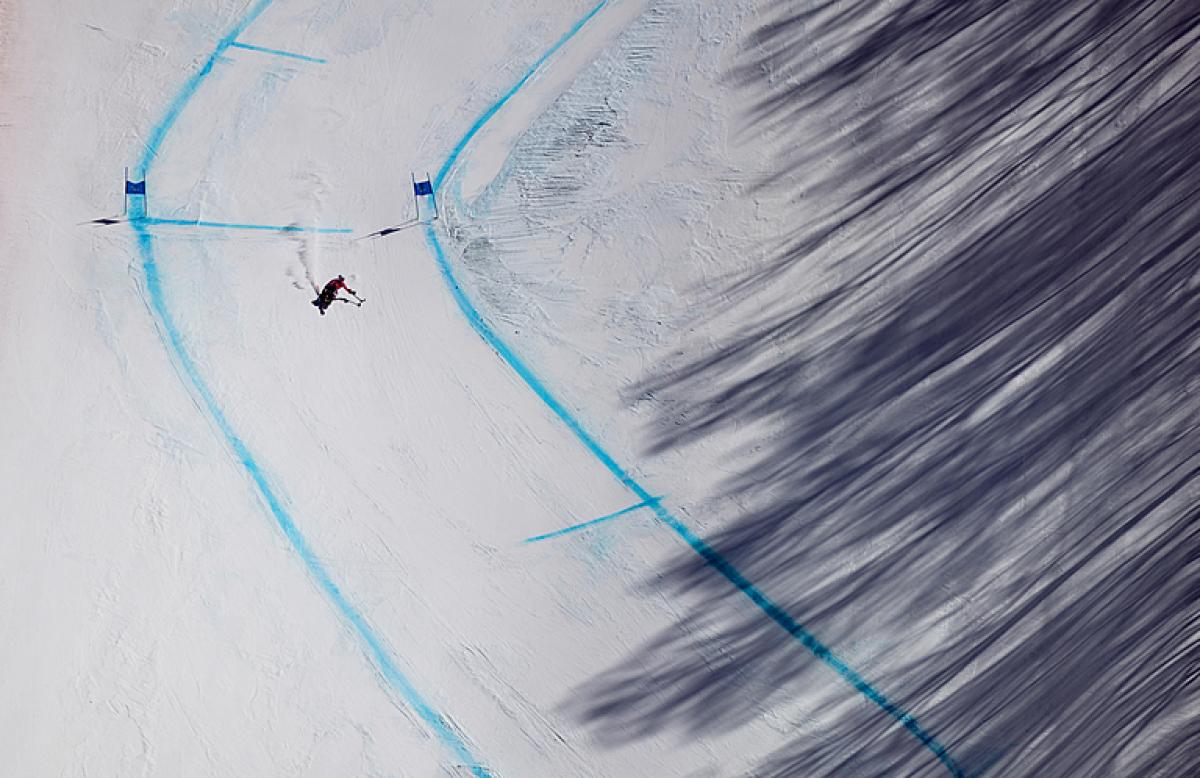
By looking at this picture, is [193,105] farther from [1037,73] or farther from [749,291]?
[1037,73]

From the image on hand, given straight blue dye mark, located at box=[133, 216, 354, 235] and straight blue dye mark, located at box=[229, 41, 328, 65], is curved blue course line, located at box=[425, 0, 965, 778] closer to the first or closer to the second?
straight blue dye mark, located at box=[133, 216, 354, 235]

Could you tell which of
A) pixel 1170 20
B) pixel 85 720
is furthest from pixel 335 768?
pixel 1170 20

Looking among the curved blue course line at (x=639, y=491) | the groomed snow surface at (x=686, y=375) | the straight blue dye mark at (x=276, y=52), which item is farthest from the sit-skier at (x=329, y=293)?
the straight blue dye mark at (x=276, y=52)

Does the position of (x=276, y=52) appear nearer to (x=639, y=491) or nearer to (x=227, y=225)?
(x=227, y=225)

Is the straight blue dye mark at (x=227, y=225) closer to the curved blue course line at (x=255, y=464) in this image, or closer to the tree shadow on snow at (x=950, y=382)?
the curved blue course line at (x=255, y=464)

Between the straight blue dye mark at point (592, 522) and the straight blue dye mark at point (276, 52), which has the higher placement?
the straight blue dye mark at point (276, 52)

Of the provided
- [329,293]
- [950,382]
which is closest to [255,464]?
[329,293]
